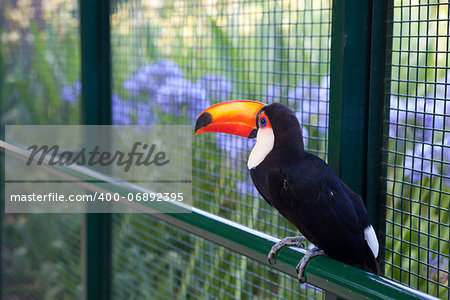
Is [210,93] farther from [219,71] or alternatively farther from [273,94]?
[273,94]

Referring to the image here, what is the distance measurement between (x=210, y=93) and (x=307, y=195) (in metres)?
0.84

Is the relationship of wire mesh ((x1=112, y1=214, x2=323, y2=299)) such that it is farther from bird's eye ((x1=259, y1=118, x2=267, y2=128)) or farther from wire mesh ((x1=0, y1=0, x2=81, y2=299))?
bird's eye ((x1=259, y1=118, x2=267, y2=128))

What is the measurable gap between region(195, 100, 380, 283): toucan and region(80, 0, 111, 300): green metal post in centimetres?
117

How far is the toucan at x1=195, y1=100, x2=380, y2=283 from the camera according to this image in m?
1.08

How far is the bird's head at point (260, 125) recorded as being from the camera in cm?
113

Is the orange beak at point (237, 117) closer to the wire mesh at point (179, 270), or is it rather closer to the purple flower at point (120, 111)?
the wire mesh at point (179, 270)

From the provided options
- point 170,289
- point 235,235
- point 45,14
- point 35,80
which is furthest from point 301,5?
point 35,80

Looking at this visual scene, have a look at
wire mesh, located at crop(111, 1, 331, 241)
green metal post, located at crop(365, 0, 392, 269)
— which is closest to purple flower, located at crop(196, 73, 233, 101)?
wire mesh, located at crop(111, 1, 331, 241)

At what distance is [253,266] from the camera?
1.83 metres

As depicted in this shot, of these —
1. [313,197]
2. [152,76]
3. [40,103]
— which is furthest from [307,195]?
[40,103]

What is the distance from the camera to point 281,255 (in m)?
1.06
